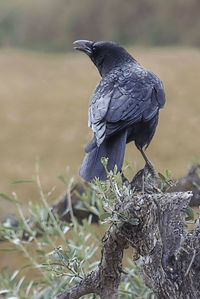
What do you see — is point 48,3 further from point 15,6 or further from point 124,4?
point 124,4

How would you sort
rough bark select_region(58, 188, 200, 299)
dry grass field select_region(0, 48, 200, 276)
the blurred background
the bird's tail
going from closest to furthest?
rough bark select_region(58, 188, 200, 299) < the bird's tail < dry grass field select_region(0, 48, 200, 276) < the blurred background

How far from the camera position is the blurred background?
6.89 meters

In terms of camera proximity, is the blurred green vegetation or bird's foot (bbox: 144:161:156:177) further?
the blurred green vegetation

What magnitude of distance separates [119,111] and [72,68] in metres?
7.07

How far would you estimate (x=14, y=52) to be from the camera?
8.91m

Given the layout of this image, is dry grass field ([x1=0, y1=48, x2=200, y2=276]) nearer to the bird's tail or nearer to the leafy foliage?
the leafy foliage

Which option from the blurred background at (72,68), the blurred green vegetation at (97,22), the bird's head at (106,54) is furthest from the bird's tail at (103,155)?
the blurred green vegetation at (97,22)

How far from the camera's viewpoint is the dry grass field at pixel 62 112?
643 centimetres

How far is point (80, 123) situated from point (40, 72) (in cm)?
148

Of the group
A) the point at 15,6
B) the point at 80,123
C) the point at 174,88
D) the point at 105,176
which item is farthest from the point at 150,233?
the point at 15,6

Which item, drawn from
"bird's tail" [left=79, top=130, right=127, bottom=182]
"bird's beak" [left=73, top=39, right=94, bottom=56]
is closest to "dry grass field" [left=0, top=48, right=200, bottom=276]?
A: "bird's beak" [left=73, top=39, right=94, bottom=56]

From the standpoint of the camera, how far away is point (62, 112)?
25.2ft

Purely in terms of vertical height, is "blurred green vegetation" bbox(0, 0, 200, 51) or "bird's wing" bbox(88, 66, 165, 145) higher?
"bird's wing" bbox(88, 66, 165, 145)

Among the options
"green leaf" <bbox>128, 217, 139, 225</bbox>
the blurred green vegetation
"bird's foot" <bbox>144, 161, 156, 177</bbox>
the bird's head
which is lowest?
the blurred green vegetation
